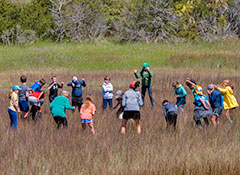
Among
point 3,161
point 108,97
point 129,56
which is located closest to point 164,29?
point 129,56

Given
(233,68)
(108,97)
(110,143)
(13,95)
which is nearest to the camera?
(110,143)

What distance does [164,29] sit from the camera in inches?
1665

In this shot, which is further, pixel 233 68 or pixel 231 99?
pixel 233 68

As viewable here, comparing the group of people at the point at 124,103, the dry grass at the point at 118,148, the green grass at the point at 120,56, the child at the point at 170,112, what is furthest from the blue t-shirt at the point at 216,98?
the green grass at the point at 120,56

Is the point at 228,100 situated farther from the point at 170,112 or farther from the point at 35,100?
the point at 35,100

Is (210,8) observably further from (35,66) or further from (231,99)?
(231,99)

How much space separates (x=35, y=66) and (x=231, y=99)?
22.4 meters

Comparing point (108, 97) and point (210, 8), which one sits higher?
point (210, 8)

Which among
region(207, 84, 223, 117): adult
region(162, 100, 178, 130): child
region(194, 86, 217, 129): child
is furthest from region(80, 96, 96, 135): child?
region(207, 84, 223, 117): adult

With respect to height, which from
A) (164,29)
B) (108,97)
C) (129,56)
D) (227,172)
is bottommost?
(227,172)

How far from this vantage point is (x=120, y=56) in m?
35.3

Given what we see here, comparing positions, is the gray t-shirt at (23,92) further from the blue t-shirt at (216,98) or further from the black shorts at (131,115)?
the blue t-shirt at (216,98)

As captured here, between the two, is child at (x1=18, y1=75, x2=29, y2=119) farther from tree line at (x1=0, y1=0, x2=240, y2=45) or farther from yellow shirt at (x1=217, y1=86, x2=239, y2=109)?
tree line at (x1=0, y1=0, x2=240, y2=45)

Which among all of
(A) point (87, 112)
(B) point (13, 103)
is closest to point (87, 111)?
(A) point (87, 112)
